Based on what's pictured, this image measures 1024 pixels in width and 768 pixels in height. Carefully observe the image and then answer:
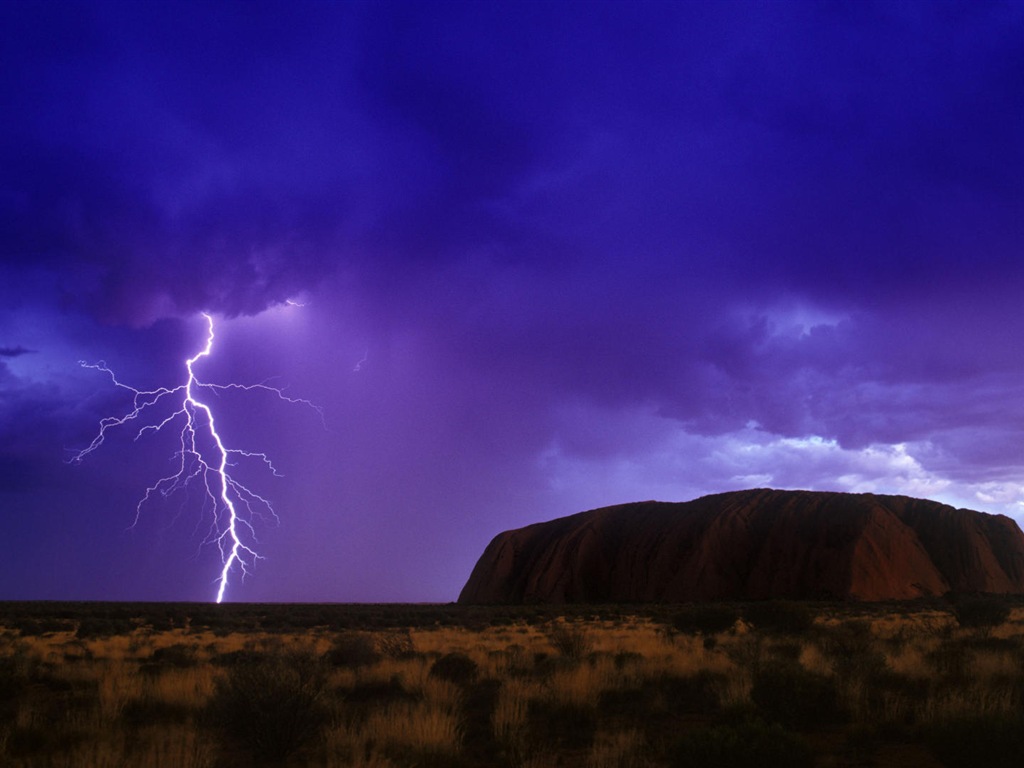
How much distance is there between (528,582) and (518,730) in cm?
7809

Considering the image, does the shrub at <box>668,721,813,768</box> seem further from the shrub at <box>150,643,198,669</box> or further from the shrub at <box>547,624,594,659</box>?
the shrub at <box>150,643,198,669</box>

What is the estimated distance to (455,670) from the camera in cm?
1396

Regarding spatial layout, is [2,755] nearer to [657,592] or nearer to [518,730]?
[518,730]

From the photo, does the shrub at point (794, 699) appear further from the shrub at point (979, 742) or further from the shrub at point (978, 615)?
the shrub at point (978, 615)

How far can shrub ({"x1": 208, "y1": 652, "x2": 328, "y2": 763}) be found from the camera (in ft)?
27.0

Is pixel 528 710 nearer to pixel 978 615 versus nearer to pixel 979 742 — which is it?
pixel 979 742

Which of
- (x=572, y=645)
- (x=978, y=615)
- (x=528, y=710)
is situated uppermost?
(x=978, y=615)

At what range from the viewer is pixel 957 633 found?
22.0 meters

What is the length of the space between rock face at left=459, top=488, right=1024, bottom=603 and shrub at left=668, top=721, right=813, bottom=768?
6386 cm

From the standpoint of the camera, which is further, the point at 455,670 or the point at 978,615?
the point at 978,615

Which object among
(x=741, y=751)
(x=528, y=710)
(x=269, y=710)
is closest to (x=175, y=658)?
(x=269, y=710)

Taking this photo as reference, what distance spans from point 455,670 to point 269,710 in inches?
243

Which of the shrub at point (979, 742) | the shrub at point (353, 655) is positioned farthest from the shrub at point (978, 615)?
the shrub at point (353, 655)

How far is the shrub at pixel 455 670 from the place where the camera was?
1337cm
